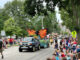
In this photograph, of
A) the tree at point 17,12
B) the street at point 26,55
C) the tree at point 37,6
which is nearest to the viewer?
the street at point 26,55

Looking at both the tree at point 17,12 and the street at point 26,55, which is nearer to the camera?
the street at point 26,55

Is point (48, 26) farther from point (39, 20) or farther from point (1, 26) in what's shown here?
point (1, 26)

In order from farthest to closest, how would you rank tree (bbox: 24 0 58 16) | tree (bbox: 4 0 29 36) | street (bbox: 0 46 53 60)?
tree (bbox: 4 0 29 36), tree (bbox: 24 0 58 16), street (bbox: 0 46 53 60)

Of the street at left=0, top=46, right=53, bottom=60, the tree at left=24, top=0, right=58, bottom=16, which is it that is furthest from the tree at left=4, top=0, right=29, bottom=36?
the street at left=0, top=46, right=53, bottom=60

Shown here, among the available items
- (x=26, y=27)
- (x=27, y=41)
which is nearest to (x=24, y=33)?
(x=26, y=27)

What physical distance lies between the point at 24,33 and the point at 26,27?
15.6 ft

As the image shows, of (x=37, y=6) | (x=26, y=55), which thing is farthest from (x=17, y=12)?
(x=26, y=55)

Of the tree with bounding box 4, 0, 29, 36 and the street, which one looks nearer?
the street

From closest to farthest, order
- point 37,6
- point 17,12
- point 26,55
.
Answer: point 26,55 < point 37,6 < point 17,12

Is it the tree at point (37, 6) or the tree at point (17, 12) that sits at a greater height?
the tree at point (37, 6)

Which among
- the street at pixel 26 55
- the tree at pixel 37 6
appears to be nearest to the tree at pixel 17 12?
the tree at pixel 37 6

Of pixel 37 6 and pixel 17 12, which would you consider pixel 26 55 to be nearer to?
pixel 37 6

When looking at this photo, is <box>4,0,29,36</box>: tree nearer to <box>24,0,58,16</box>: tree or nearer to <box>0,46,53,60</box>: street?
<box>24,0,58,16</box>: tree

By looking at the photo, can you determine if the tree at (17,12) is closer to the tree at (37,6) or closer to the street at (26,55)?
the tree at (37,6)
